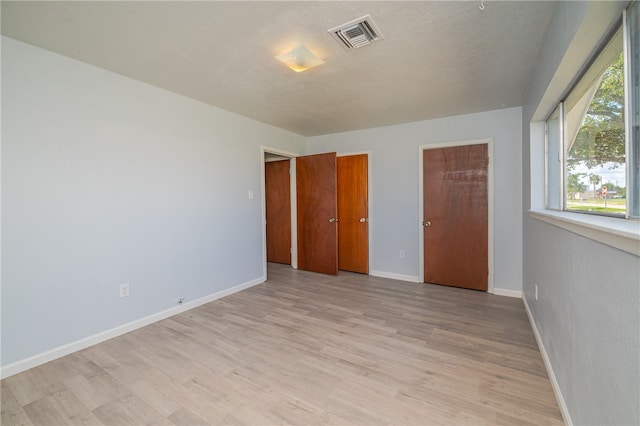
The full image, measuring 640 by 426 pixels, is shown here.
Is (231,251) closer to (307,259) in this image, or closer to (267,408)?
(307,259)

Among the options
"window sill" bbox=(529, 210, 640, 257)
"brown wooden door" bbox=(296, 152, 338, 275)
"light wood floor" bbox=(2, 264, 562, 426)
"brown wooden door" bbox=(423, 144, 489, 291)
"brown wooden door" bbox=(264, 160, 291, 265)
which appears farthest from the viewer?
"brown wooden door" bbox=(264, 160, 291, 265)

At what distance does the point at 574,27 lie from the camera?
4.12 feet

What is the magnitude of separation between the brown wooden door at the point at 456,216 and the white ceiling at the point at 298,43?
0.80 metres

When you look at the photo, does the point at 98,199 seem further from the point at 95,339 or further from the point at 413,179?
the point at 413,179

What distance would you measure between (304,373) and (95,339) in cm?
186

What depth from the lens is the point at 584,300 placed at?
1.23 meters

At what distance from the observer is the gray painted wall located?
854 millimetres

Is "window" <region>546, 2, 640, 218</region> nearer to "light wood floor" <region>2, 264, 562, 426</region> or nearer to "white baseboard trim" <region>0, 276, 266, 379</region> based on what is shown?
"light wood floor" <region>2, 264, 562, 426</region>

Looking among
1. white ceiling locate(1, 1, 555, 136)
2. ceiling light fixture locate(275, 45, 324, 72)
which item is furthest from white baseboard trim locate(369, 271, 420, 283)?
ceiling light fixture locate(275, 45, 324, 72)

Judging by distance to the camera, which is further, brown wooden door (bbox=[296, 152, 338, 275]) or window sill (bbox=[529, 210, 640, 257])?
brown wooden door (bbox=[296, 152, 338, 275])

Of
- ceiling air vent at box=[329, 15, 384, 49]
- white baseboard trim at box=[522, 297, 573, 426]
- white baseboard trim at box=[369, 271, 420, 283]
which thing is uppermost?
ceiling air vent at box=[329, 15, 384, 49]

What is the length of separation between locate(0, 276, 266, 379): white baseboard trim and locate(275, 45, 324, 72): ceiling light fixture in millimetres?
2659

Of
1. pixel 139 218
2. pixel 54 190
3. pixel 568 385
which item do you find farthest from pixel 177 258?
pixel 568 385

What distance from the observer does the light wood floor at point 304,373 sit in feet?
5.01
